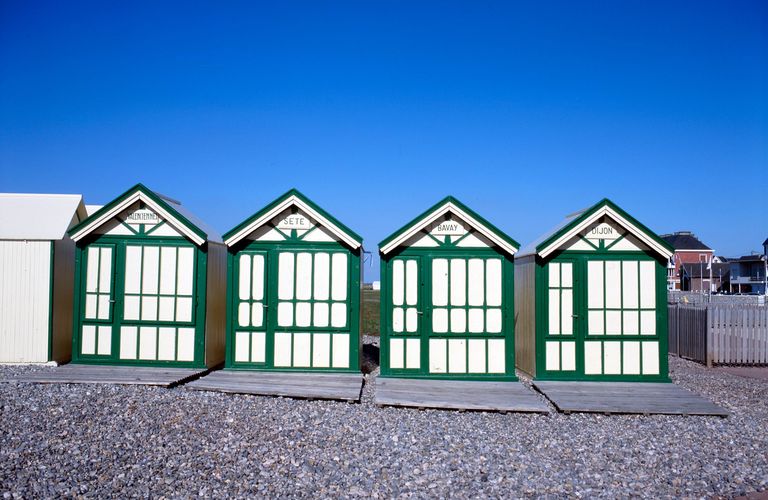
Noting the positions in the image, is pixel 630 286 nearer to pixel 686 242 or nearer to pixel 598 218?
pixel 598 218

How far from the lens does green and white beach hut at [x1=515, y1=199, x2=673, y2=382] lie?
12336 millimetres

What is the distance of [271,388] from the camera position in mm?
10844

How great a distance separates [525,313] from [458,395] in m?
3.29

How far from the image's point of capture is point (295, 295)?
12.7 metres

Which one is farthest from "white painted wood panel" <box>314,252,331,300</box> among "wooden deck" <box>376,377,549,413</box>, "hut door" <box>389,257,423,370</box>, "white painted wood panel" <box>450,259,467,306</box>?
"white painted wood panel" <box>450,259,467,306</box>

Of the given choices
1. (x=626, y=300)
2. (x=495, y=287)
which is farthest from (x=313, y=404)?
(x=626, y=300)

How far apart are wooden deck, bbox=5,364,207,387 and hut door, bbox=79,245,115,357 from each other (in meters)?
0.48

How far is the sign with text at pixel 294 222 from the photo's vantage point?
42.1 feet

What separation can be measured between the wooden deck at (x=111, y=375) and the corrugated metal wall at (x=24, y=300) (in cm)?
114

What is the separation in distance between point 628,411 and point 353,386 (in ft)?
16.5

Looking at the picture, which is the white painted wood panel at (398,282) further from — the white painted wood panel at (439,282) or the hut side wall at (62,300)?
the hut side wall at (62,300)

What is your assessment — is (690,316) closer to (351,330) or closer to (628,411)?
(628,411)

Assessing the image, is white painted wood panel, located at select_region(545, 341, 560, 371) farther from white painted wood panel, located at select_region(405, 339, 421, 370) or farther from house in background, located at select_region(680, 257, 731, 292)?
house in background, located at select_region(680, 257, 731, 292)

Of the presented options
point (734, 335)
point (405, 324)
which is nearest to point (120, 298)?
point (405, 324)
